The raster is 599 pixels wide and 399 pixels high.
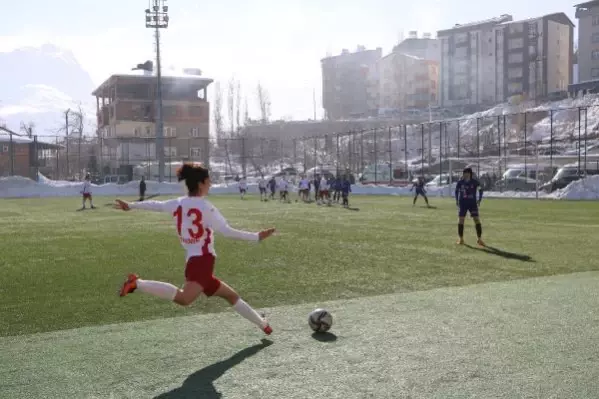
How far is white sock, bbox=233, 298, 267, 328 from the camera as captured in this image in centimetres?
662

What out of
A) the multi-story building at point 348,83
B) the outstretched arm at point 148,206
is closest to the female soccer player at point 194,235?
the outstretched arm at point 148,206

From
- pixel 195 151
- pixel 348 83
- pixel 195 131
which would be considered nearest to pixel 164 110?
pixel 195 131

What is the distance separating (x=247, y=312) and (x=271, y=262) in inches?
232

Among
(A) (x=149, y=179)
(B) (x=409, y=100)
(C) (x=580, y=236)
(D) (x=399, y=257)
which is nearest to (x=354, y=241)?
(D) (x=399, y=257)

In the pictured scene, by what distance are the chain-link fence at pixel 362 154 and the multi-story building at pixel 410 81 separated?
46186mm

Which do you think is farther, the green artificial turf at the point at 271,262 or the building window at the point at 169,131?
the building window at the point at 169,131

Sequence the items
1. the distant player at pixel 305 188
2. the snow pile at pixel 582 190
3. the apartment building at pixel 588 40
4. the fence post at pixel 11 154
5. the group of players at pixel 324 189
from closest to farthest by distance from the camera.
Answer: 1. the group of players at pixel 324 189
2. the snow pile at pixel 582 190
3. the distant player at pixel 305 188
4. the fence post at pixel 11 154
5. the apartment building at pixel 588 40

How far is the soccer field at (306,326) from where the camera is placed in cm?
522

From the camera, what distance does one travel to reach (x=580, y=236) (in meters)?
17.5

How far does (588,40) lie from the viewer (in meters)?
88.4

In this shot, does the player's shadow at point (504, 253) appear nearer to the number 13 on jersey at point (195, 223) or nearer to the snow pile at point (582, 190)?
the number 13 on jersey at point (195, 223)

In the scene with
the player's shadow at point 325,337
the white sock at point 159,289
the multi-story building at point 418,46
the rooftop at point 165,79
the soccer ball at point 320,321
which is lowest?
the player's shadow at point 325,337

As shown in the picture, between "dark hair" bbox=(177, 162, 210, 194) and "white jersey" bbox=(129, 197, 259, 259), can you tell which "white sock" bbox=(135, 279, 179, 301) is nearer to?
"white jersey" bbox=(129, 197, 259, 259)

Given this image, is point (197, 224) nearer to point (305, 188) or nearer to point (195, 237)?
point (195, 237)
